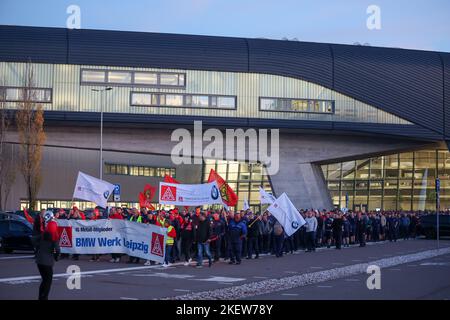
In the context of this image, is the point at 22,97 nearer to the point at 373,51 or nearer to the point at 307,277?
the point at 373,51

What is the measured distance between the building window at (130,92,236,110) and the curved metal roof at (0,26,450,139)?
6.80 feet

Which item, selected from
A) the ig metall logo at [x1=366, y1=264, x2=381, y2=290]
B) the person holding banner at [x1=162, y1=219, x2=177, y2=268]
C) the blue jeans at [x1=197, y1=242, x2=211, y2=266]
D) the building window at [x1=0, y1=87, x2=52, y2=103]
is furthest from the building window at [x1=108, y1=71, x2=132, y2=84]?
the ig metall logo at [x1=366, y1=264, x2=381, y2=290]

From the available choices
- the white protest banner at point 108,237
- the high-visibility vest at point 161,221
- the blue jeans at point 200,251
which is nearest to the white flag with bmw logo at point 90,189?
the white protest banner at point 108,237

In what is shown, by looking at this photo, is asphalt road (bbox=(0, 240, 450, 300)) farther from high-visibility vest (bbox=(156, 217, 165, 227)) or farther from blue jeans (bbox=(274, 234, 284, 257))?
high-visibility vest (bbox=(156, 217, 165, 227))

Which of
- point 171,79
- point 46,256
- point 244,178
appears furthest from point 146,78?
point 46,256

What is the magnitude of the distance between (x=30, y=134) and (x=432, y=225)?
1071 inches

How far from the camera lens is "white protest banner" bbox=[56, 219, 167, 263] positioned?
22.8 meters

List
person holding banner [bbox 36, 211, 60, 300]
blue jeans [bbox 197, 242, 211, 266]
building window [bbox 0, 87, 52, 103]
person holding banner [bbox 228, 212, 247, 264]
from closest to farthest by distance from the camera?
person holding banner [bbox 36, 211, 60, 300]
blue jeans [bbox 197, 242, 211, 266]
person holding banner [bbox 228, 212, 247, 264]
building window [bbox 0, 87, 52, 103]

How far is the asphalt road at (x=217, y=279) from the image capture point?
592 inches

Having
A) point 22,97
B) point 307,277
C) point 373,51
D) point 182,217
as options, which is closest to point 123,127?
point 22,97

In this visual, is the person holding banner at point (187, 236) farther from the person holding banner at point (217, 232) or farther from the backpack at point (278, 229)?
the backpack at point (278, 229)

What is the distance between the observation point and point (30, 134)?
48219 millimetres

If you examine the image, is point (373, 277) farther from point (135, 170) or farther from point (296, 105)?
point (135, 170)

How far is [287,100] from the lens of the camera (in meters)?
52.1
